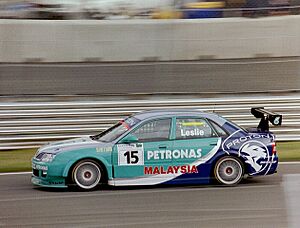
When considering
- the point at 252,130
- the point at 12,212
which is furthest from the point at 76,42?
the point at 12,212

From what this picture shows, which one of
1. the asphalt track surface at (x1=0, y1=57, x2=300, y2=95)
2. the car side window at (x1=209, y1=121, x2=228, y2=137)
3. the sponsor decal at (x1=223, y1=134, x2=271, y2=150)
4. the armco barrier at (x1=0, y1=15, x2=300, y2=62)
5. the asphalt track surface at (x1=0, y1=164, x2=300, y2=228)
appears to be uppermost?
the armco barrier at (x1=0, y1=15, x2=300, y2=62)

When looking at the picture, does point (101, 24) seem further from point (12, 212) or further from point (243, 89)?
point (12, 212)

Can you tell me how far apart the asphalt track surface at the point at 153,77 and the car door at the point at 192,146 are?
6.03 m

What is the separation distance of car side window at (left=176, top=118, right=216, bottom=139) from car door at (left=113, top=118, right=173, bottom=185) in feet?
0.80

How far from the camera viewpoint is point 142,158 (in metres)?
12.3

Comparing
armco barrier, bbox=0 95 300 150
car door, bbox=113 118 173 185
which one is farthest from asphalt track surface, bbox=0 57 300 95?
car door, bbox=113 118 173 185

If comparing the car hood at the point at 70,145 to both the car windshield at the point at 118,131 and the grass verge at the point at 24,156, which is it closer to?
the car windshield at the point at 118,131

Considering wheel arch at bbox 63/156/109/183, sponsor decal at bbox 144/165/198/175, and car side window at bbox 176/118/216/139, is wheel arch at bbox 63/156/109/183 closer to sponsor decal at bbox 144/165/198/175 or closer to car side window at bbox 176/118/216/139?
sponsor decal at bbox 144/165/198/175

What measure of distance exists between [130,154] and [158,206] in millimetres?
1807

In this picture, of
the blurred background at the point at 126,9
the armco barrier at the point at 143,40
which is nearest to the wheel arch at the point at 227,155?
the armco barrier at the point at 143,40

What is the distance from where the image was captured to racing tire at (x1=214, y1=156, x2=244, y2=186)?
12477mm

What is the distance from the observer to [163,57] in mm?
19250

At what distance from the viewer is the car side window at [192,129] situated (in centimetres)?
1260

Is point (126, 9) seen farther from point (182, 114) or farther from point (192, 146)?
point (192, 146)
